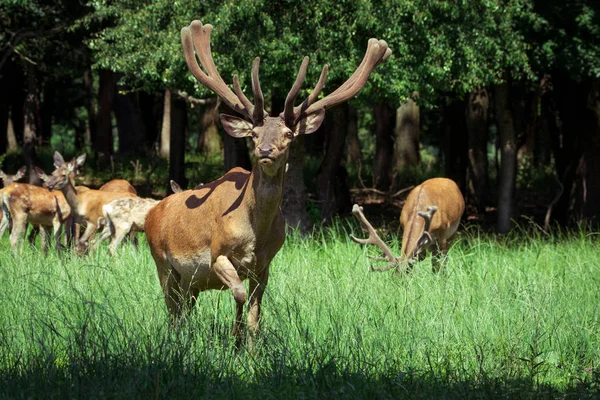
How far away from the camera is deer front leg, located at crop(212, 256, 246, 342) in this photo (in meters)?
6.39

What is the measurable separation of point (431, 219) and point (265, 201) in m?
3.67

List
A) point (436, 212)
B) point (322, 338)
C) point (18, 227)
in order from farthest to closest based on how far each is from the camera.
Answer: point (18, 227) → point (436, 212) → point (322, 338)

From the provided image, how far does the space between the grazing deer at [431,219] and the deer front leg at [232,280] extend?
2932 millimetres

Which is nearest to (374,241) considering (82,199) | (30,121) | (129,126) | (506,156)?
(82,199)

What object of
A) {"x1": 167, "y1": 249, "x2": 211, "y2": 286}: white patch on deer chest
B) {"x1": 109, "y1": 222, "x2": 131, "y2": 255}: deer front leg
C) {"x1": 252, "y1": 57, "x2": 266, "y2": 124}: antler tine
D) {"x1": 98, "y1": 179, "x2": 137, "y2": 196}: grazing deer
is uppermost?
{"x1": 252, "y1": 57, "x2": 266, "y2": 124}: antler tine

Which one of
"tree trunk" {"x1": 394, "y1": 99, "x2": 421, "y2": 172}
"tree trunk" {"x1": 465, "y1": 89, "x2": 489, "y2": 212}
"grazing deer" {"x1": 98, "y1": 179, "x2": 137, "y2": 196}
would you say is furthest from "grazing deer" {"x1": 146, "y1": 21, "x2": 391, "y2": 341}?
"tree trunk" {"x1": 394, "y1": 99, "x2": 421, "y2": 172}

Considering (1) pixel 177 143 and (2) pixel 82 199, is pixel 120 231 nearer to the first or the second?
(2) pixel 82 199

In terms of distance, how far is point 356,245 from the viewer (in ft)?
37.0

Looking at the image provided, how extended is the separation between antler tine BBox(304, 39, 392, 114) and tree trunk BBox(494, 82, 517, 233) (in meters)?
8.87

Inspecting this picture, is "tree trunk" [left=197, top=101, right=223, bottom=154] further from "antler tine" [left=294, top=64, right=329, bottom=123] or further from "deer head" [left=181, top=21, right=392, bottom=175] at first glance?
"antler tine" [left=294, top=64, right=329, bottom=123]

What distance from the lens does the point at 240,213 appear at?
6.62m

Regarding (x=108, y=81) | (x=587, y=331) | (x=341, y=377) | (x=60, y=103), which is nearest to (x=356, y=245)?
(x=587, y=331)

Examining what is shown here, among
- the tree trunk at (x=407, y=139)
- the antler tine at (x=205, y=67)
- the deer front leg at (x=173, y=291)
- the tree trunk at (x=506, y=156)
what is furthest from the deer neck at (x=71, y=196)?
the tree trunk at (x=407, y=139)

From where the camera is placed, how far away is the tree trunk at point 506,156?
15.9 meters
